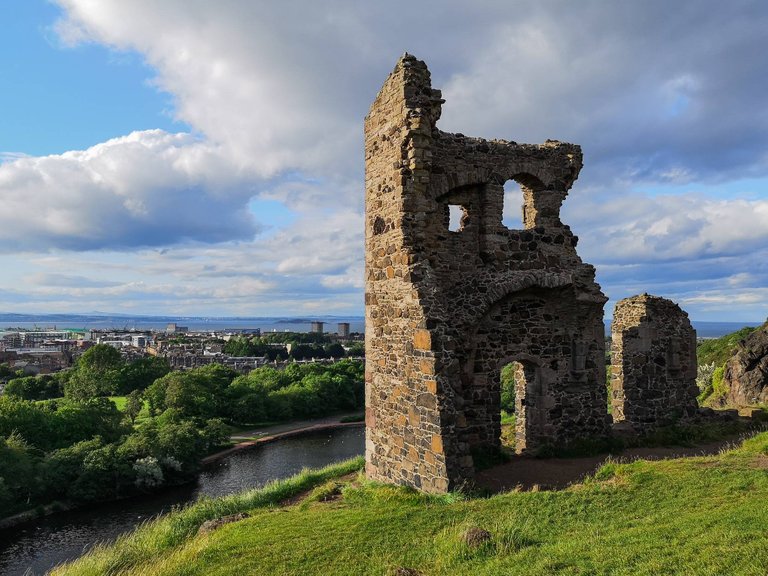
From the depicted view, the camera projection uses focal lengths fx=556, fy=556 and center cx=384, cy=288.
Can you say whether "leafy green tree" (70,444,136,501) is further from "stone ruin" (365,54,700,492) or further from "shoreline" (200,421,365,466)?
"stone ruin" (365,54,700,492)

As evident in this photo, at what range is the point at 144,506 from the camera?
31719mm

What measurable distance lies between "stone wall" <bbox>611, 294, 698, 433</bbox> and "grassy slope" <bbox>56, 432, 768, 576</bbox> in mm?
4100

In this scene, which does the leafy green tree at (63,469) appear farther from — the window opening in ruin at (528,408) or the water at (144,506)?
the window opening in ruin at (528,408)

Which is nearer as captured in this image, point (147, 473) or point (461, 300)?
point (461, 300)

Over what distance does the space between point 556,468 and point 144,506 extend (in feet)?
90.4

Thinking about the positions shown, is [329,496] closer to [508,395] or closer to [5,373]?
[508,395]

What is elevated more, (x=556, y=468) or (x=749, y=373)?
(x=749, y=373)

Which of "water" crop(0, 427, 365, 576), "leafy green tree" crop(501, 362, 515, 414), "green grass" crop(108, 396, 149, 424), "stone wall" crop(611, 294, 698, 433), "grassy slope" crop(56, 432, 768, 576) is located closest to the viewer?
"grassy slope" crop(56, 432, 768, 576)

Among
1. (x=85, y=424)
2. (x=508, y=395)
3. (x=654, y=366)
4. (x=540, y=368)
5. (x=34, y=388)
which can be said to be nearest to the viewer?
(x=540, y=368)

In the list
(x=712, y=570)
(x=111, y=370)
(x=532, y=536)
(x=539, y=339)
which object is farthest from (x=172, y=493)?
(x=111, y=370)

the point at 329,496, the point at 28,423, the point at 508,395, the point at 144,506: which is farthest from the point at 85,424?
the point at 329,496

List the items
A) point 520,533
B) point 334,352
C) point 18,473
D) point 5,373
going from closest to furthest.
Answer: point 520,533
point 18,473
point 5,373
point 334,352

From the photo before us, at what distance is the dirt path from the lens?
35.9ft

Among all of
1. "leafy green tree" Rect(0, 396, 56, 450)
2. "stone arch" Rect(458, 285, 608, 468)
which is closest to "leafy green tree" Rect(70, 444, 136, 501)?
"leafy green tree" Rect(0, 396, 56, 450)
